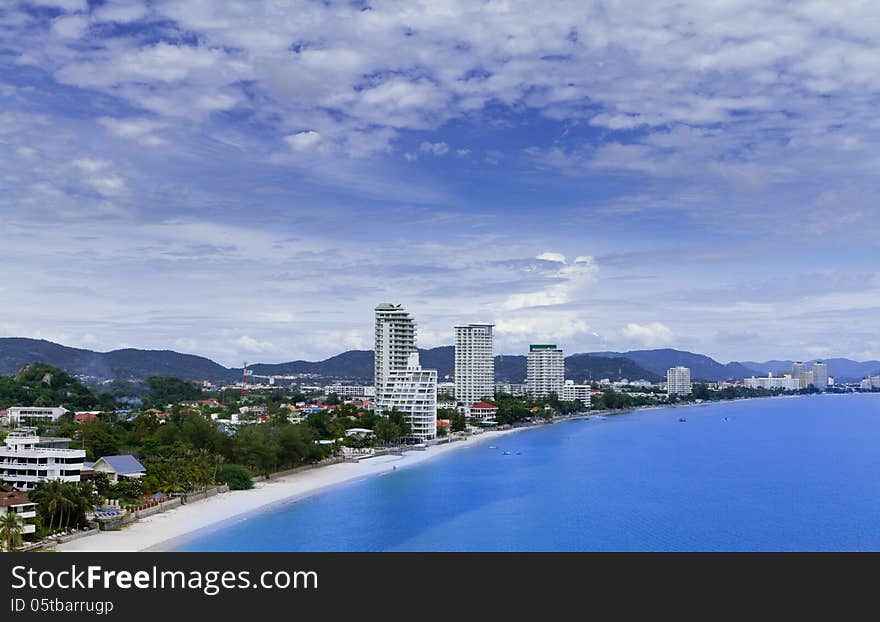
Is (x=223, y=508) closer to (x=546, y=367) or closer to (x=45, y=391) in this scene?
(x=45, y=391)

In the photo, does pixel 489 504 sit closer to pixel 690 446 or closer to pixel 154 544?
pixel 154 544

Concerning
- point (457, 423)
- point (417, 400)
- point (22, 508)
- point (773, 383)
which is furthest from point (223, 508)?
point (773, 383)

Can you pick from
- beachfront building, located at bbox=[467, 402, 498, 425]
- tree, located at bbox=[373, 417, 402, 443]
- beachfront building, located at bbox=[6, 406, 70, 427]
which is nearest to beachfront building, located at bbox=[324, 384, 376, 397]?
beachfront building, located at bbox=[467, 402, 498, 425]

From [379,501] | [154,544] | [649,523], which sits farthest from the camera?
[379,501]

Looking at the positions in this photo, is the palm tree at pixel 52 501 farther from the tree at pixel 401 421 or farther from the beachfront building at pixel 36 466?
the tree at pixel 401 421
